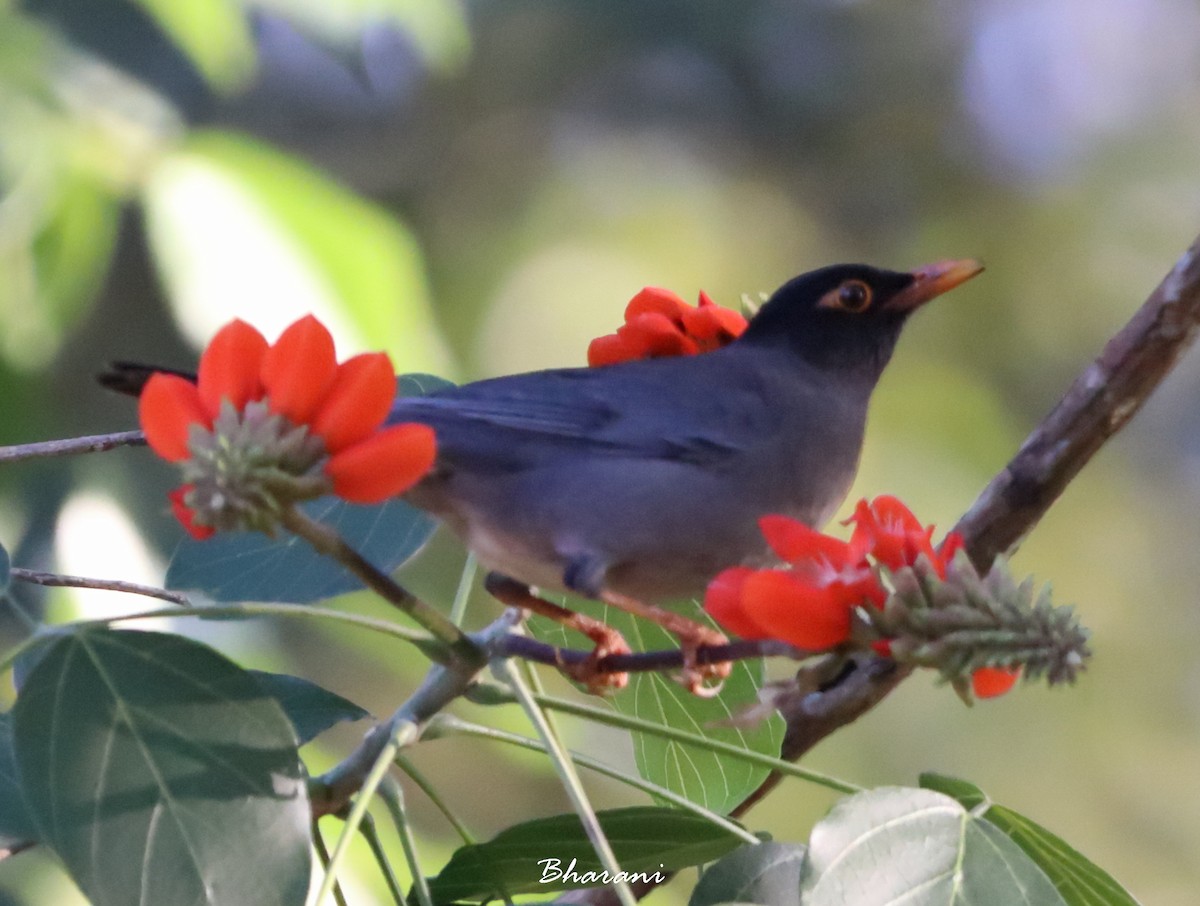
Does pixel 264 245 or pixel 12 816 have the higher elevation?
pixel 264 245

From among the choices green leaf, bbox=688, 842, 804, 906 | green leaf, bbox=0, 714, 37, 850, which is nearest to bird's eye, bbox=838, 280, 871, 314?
green leaf, bbox=688, 842, 804, 906

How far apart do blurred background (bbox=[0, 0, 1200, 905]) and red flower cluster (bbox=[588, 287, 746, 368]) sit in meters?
1.28

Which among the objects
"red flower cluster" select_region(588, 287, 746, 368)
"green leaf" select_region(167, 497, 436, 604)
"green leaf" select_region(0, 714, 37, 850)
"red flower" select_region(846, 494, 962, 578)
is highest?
"red flower cluster" select_region(588, 287, 746, 368)

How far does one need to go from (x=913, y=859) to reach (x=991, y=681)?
329 mm

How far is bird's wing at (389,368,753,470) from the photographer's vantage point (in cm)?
281

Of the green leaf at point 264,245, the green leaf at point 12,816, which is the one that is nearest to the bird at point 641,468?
the green leaf at point 12,816

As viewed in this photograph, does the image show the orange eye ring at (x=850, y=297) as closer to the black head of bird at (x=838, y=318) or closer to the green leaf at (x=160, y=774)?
the black head of bird at (x=838, y=318)

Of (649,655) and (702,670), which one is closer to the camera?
(649,655)

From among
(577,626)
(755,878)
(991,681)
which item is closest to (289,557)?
(577,626)

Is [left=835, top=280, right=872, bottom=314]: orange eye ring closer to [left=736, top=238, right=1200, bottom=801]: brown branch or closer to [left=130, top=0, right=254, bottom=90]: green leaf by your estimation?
[left=736, top=238, right=1200, bottom=801]: brown branch

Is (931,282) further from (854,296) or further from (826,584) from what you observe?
(826,584)

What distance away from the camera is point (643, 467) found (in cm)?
284

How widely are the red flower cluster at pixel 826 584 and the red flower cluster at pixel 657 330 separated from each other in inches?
35.3

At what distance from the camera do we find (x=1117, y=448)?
30.4 feet
